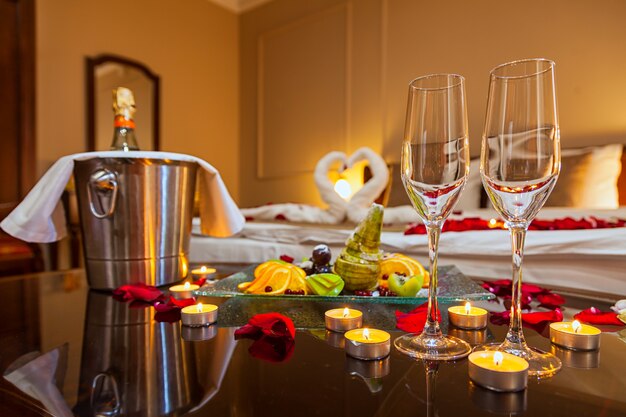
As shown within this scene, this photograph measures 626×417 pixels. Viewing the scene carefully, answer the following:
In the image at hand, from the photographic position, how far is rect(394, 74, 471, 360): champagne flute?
407 millimetres

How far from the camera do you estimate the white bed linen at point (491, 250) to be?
0.86 metres

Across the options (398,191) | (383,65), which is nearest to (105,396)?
(398,191)

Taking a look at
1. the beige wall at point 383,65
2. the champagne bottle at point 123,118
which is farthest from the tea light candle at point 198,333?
the beige wall at point 383,65

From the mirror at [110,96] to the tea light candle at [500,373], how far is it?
316 centimetres

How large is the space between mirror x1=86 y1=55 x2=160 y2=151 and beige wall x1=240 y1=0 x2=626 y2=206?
115 cm

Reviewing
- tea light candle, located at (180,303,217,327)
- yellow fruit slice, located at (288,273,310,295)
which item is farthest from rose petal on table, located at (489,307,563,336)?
tea light candle, located at (180,303,217,327)

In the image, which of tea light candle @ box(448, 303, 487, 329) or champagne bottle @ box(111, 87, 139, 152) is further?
champagne bottle @ box(111, 87, 139, 152)

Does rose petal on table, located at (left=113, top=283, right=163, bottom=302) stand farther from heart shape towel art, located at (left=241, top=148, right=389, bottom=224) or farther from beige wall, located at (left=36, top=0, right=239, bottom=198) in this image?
beige wall, located at (left=36, top=0, right=239, bottom=198)

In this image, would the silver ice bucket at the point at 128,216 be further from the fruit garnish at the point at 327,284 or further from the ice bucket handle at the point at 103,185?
the fruit garnish at the point at 327,284

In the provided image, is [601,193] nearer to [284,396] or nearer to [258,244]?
[258,244]

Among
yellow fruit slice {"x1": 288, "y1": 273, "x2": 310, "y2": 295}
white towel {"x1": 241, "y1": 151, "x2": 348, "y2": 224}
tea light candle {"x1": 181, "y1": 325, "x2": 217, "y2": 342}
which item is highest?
white towel {"x1": 241, "y1": 151, "x2": 348, "y2": 224}

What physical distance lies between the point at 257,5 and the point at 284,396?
4.71 m

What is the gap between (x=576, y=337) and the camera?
1.37 feet

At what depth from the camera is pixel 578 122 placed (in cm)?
268
